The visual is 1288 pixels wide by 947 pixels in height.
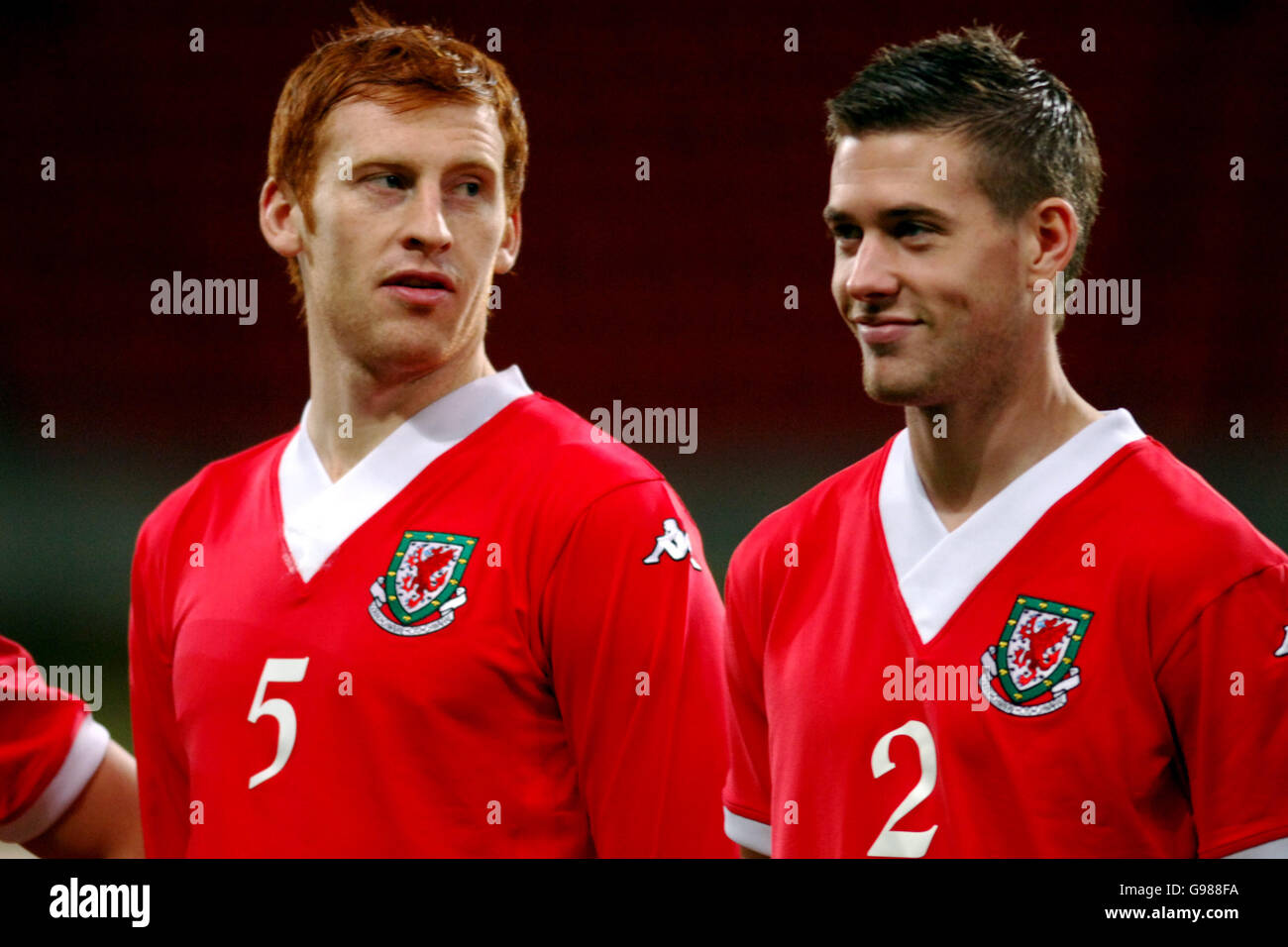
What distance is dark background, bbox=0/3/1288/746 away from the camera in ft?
15.9

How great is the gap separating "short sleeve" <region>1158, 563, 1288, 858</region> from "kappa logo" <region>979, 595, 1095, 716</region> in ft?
0.44

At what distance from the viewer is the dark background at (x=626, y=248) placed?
486 centimetres

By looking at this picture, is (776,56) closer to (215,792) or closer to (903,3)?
(903,3)

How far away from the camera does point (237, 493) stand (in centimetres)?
255

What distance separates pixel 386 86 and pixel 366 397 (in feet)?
1.52

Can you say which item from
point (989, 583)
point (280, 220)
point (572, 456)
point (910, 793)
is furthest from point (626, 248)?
point (910, 793)

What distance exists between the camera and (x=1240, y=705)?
180cm

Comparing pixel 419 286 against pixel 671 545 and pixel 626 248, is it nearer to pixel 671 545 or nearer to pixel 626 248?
pixel 671 545

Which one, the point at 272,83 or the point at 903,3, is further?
the point at 272,83

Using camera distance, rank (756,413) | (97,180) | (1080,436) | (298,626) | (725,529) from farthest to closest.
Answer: (97,180) < (756,413) < (725,529) < (298,626) < (1080,436)

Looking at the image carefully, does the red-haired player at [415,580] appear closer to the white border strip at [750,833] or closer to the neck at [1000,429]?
the white border strip at [750,833]

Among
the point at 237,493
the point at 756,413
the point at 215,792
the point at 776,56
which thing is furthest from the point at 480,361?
the point at 776,56

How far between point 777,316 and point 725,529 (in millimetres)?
891

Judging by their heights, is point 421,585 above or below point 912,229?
below
